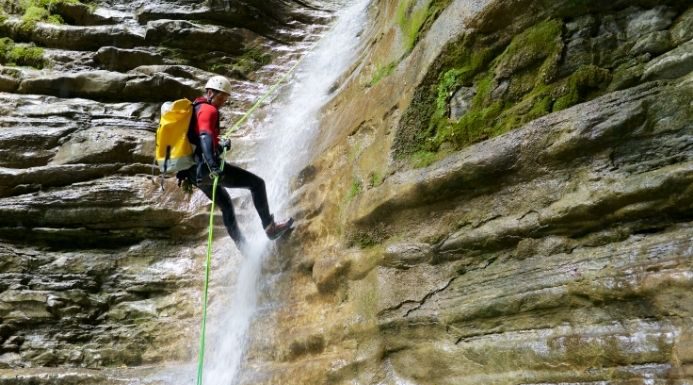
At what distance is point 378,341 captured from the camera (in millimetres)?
5742

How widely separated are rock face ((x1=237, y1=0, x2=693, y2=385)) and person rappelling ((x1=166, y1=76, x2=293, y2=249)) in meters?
0.96

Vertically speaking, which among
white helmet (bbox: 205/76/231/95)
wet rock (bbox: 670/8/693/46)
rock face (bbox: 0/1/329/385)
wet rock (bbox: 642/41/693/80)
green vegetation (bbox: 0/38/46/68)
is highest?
wet rock (bbox: 670/8/693/46)

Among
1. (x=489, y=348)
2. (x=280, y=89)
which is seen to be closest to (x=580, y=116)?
(x=489, y=348)

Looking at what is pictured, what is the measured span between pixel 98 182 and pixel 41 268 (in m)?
1.92

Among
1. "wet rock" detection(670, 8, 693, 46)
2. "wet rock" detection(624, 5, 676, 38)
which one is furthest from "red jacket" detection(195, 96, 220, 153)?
"wet rock" detection(670, 8, 693, 46)

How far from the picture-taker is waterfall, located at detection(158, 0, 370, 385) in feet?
27.1

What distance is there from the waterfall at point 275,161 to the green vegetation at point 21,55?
5870 mm

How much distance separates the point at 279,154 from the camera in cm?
1105

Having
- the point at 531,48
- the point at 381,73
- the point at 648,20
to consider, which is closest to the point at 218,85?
the point at 381,73

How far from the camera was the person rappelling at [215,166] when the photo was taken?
7484mm

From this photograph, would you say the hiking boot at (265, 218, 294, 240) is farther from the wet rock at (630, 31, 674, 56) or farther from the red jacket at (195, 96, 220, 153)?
the wet rock at (630, 31, 674, 56)

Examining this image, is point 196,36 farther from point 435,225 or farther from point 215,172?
point 435,225

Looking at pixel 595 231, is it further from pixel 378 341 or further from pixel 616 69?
pixel 378 341

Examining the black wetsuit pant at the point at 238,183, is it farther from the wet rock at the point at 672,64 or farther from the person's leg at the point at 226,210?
the wet rock at the point at 672,64
